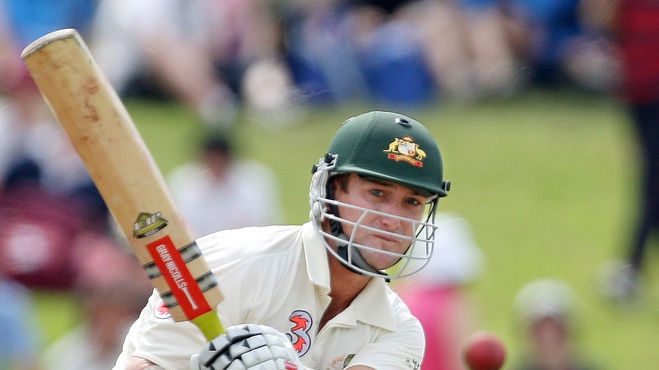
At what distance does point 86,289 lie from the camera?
8617 millimetres

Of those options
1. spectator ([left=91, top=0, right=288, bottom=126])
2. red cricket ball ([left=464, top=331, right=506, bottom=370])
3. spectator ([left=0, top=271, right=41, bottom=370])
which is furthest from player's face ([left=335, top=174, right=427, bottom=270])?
spectator ([left=91, top=0, right=288, bottom=126])

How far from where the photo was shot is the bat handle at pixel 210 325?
4.29 m

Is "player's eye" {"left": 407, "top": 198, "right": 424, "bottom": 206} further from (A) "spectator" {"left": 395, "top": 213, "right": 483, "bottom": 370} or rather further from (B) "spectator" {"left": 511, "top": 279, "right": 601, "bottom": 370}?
(B) "spectator" {"left": 511, "top": 279, "right": 601, "bottom": 370}

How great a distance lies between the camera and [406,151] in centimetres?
459

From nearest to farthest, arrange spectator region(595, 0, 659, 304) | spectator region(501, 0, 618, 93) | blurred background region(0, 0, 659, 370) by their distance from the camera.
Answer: blurred background region(0, 0, 659, 370)
spectator region(595, 0, 659, 304)
spectator region(501, 0, 618, 93)

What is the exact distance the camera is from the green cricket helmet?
457 cm

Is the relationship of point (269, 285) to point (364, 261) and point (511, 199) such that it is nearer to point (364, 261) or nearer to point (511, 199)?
point (364, 261)

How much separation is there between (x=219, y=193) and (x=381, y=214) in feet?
15.8

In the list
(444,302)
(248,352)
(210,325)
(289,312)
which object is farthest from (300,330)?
(444,302)

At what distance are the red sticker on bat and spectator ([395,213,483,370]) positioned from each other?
10.4ft

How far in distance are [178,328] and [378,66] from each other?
8.59 metres

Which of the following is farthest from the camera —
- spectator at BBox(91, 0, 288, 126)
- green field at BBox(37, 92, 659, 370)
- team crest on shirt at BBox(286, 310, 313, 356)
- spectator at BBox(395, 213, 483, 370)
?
spectator at BBox(91, 0, 288, 126)

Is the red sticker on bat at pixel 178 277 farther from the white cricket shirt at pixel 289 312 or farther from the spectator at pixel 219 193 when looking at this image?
the spectator at pixel 219 193

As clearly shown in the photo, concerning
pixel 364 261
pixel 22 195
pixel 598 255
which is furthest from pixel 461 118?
pixel 364 261
